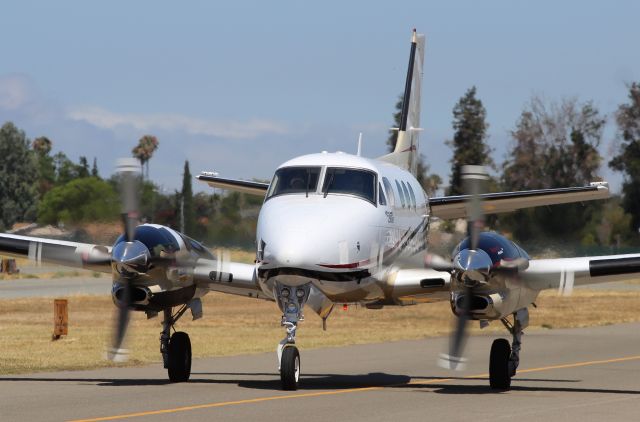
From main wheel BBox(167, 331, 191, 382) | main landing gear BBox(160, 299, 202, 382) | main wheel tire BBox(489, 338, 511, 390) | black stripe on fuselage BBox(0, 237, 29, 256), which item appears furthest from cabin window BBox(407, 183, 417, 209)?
black stripe on fuselage BBox(0, 237, 29, 256)

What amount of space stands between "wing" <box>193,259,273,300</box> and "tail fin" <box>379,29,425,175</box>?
6118 millimetres

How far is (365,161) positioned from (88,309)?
92.2 feet

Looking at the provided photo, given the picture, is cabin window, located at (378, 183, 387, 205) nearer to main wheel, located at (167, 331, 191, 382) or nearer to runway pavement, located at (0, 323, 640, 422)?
runway pavement, located at (0, 323, 640, 422)

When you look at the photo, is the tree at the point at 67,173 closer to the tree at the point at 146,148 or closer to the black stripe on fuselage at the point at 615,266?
the tree at the point at 146,148

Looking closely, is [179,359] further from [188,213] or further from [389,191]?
[188,213]

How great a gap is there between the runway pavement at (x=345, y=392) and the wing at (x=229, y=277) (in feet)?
4.76

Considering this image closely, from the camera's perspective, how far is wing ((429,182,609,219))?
21156 mm

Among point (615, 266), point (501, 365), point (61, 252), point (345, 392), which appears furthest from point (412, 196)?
point (61, 252)

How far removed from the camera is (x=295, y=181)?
17.8 meters

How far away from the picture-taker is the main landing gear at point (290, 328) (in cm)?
1670

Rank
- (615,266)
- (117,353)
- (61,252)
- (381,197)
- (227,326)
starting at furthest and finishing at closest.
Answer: (227,326) < (61,252) < (117,353) < (381,197) < (615,266)

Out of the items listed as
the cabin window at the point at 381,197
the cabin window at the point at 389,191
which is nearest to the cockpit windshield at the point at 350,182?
the cabin window at the point at 381,197

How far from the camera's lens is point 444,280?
18.1 metres

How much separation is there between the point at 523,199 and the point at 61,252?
790 cm
